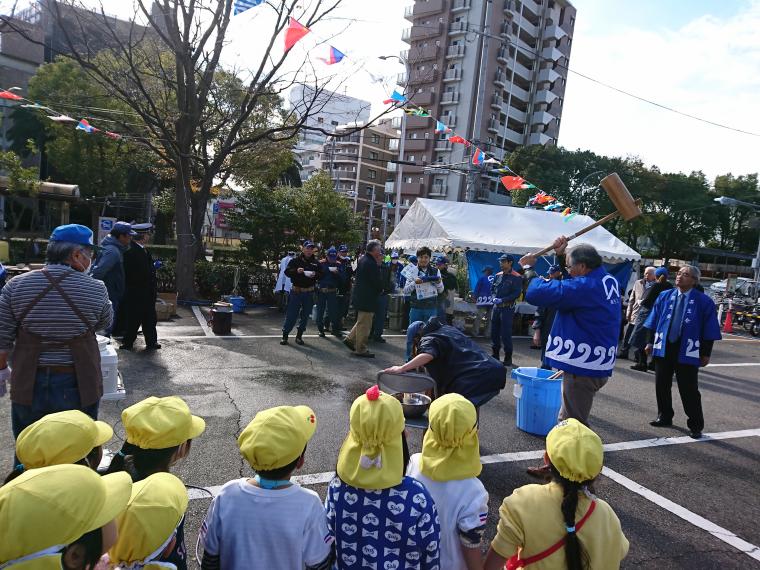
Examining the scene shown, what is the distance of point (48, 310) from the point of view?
288cm

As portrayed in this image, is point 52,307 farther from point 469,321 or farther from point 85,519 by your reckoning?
point 469,321

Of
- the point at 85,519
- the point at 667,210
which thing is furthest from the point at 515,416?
the point at 667,210

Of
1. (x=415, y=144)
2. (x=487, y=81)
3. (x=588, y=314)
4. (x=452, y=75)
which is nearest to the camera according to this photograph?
(x=588, y=314)

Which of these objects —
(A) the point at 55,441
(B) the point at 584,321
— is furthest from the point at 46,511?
(B) the point at 584,321

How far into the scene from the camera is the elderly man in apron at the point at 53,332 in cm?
288

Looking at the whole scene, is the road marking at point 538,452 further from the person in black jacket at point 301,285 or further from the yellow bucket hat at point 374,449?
the person in black jacket at point 301,285

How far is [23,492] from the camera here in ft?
4.00

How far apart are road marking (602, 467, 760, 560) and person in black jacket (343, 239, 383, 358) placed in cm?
443

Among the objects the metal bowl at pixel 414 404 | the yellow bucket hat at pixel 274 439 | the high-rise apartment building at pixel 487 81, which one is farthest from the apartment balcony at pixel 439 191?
the yellow bucket hat at pixel 274 439

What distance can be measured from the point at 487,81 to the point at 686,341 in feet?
Result: 157

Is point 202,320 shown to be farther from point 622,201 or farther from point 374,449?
point 374,449

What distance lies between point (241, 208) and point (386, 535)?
13.7 metres

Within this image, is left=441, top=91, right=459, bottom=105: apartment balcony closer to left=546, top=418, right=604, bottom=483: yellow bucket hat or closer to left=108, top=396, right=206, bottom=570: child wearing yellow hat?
left=546, top=418, right=604, bottom=483: yellow bucket hat

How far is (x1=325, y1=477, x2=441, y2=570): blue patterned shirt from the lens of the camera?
1.89m
